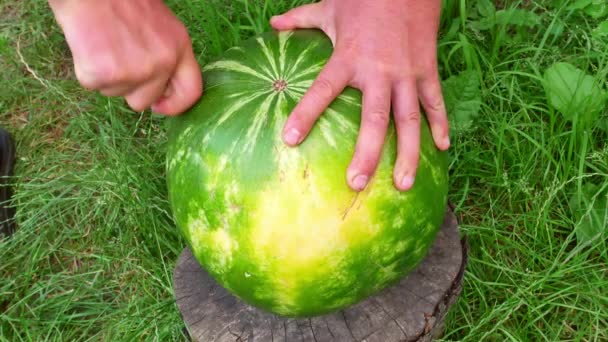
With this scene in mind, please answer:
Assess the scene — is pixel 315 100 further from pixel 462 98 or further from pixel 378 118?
pixel 462 98

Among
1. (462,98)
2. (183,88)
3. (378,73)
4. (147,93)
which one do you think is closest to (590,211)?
(462,98)

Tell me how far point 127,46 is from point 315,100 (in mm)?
486

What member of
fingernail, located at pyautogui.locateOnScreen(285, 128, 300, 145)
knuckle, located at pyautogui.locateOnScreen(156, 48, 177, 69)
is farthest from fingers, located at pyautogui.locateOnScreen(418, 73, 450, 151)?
knuckle, located at pyautogui.locateOnScreen(156, 48, 177, 69)

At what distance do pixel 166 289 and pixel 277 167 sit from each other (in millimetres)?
1162

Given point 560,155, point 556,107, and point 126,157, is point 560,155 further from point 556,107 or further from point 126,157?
point 126,157

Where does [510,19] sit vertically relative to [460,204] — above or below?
above

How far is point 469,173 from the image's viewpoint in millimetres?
2791

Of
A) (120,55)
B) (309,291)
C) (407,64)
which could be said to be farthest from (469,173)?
(120,55)

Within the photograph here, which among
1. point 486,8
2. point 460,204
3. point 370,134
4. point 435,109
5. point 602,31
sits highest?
point 370,134

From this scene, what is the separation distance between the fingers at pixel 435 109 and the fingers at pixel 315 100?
10.9 inches

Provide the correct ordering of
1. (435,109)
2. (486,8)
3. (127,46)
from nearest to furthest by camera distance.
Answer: (127,46) < (435,109) < (486,8)

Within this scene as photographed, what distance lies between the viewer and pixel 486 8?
3.08m

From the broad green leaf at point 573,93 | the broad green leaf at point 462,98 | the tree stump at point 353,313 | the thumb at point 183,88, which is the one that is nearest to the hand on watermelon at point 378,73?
the thumb at point 183,88

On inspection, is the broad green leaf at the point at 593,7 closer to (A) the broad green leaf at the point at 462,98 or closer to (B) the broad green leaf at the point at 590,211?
(A) the broad green leaf at the point at 462,98
